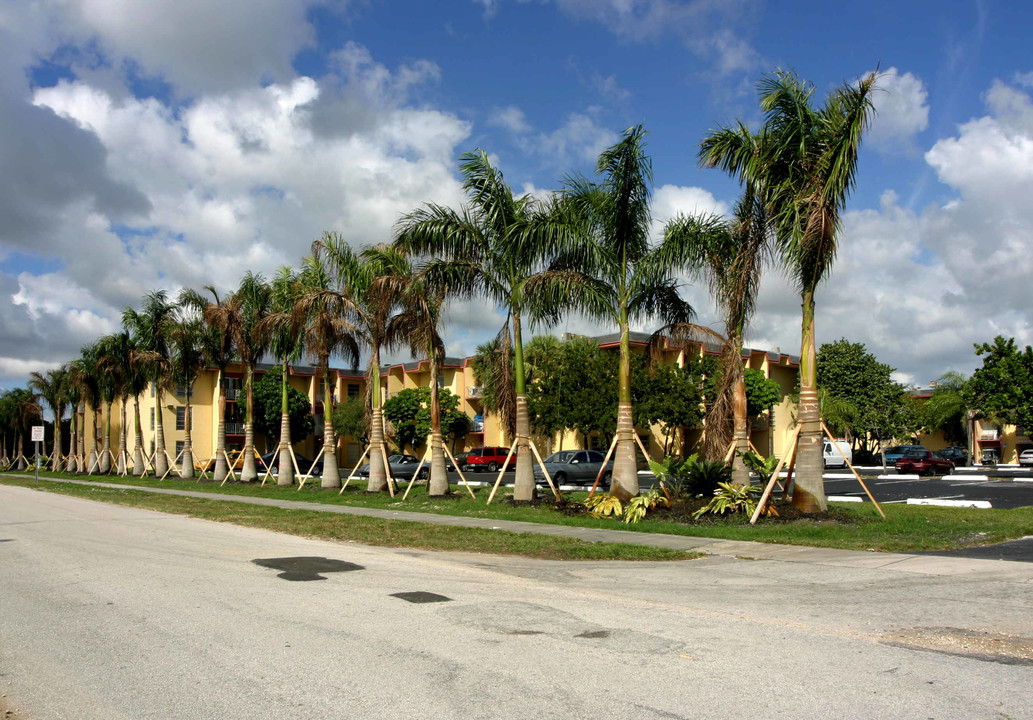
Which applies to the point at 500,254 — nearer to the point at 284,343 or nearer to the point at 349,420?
the point at 284,343

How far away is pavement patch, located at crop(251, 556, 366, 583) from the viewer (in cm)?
1079

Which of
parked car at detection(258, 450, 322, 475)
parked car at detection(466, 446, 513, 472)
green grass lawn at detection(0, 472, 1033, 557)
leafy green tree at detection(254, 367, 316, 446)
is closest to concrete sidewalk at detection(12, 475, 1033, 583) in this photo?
green grass lawn at detection(0, 472, 1033, 557)

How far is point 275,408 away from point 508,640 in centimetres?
5655

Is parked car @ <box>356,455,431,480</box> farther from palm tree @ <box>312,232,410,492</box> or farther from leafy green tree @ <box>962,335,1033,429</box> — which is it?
leafy green tree @ <box>962,335,1033,429</box>

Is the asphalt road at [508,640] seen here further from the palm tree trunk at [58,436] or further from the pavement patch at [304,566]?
the palm tree trunk at [58,436]

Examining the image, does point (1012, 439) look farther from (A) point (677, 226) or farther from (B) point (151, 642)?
(B) point (151, 642)

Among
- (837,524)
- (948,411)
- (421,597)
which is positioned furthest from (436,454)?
(948,411)

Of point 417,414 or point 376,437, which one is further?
point 417,414

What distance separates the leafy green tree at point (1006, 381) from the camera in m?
36.7

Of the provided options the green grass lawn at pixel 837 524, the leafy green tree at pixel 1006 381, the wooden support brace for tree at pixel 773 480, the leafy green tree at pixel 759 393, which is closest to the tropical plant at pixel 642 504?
the green grass lawn at pixel 837 524

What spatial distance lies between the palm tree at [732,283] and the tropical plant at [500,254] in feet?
12.3

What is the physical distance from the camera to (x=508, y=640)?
283 inches

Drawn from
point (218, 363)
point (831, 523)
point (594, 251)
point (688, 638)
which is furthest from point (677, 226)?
point (218, 363)

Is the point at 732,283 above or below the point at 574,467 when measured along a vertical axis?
above
